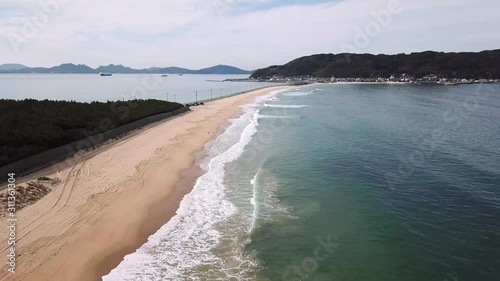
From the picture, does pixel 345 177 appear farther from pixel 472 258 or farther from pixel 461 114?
pixel 461 114

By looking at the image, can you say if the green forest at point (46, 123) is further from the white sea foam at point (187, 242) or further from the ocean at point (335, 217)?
the white sea foam at point (187, 242)

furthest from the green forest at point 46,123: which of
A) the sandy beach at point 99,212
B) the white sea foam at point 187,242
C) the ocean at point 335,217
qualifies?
the white sea foam at point 187,242

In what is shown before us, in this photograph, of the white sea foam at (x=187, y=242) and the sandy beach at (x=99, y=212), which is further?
the sandy beach at (x=99, y=212)

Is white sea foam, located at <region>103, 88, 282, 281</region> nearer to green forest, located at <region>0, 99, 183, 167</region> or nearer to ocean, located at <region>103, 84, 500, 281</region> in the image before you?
ocean, located at <region>103, 84, 500, 281</region>

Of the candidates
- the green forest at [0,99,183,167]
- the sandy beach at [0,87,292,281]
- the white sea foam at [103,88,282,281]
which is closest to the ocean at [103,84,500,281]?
the white sea foam at [103,88,282,281]

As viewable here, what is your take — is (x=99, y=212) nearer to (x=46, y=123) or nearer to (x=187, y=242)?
(x=187, y=242)

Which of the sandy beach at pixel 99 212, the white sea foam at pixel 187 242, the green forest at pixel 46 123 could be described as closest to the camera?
the white sea foam at pixel 187 242
